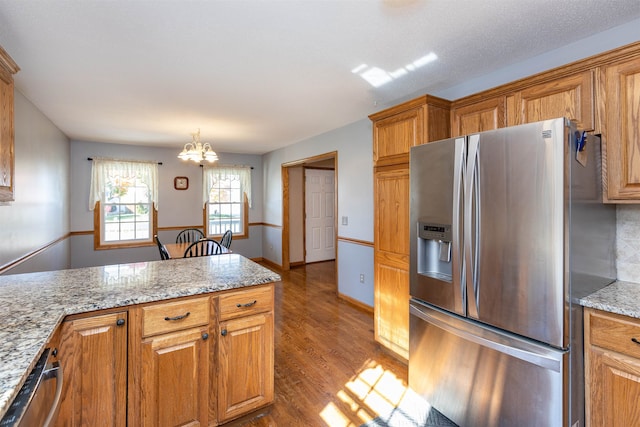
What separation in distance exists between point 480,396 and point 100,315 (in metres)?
2.06

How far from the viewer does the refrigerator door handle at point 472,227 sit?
5.79 feet

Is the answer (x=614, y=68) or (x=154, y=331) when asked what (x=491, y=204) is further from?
(x=154, y=331)

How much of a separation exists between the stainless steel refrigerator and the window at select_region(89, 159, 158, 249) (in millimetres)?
5294

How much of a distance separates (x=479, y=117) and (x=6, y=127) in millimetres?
2928

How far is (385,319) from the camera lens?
275 centimetres

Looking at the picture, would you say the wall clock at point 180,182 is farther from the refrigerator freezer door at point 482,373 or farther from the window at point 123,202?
the refrigerator freezer door at point 482,373

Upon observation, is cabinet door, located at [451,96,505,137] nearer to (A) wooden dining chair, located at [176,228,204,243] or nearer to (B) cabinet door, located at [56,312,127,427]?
(B) cabinet door, located at [56,312,127,427]

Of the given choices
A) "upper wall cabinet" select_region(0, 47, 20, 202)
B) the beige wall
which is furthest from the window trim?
"upper wall cabinet" select_region(0, 47, 20, 202)

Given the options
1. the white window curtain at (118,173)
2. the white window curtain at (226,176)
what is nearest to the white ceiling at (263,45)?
the white window curtain at (118,173)

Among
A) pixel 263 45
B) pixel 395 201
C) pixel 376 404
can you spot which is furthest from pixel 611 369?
pixel 263 45

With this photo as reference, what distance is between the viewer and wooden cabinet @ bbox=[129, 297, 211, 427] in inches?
61.5

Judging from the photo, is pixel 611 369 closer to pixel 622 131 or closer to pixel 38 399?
pixel 622 131

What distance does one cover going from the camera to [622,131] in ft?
5.36

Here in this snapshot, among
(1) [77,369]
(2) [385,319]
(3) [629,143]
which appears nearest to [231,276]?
(1) [77,369]
